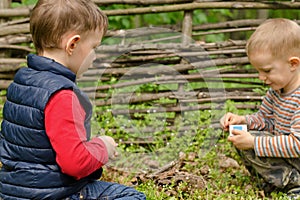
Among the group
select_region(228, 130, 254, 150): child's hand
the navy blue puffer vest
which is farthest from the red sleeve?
select_region(228, 130, 254, 150): child's hand

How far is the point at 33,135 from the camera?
207 cm

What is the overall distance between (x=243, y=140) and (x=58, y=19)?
1364 millimetres

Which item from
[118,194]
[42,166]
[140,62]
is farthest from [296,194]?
[140,62]

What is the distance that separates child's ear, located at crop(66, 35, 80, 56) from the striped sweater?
4.17 feet

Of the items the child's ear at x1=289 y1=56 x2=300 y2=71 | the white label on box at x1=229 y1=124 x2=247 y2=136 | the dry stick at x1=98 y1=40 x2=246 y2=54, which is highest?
the child's ear at x1=289 y1=56 x2=300 y2=71

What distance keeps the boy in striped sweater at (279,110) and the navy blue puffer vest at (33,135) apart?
1.17m

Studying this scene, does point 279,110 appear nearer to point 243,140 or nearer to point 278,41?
point 243,140

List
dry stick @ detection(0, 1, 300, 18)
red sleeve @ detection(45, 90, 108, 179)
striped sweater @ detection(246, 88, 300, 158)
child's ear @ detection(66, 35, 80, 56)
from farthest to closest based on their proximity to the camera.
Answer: dry stick @ detection(0, 1, 300, 18)
striped sweater @ detection(246, 88, 300, 158)
child's ear @ detection(66, 35, 80, 56)
red sleeve @ detection(45, 90, 108, 179)

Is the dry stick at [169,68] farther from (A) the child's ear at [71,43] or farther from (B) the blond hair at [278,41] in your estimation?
(A) the child's ear at [71,43]

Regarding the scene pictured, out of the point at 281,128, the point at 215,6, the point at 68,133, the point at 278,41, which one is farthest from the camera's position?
the point at 215,6

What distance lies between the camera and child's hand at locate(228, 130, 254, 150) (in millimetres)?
2850

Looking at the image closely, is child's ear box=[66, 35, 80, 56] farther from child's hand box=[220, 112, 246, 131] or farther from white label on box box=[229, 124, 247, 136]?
child's hand box=[220, 112, 246, 131]

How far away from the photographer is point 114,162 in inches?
131

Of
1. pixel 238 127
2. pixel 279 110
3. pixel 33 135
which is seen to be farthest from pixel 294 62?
pixel 33 135
